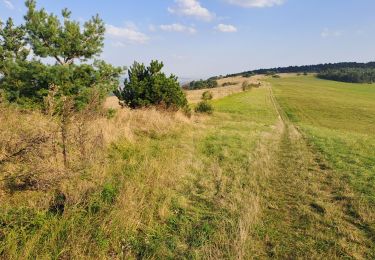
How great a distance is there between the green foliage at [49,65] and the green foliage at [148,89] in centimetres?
354

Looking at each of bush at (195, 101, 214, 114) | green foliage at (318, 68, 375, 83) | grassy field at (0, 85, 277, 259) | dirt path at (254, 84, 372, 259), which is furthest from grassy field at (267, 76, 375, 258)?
green foliage at (318, 68, 375, 83)

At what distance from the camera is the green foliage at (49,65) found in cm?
1306

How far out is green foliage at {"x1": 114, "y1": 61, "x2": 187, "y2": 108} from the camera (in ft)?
63.3

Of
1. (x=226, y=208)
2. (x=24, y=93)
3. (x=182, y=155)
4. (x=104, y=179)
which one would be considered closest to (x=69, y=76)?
(x=24, y=93)

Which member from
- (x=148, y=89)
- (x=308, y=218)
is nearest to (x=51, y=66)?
(x=148, y=89)

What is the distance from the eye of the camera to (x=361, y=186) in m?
8.13

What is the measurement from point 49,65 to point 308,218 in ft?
37.8

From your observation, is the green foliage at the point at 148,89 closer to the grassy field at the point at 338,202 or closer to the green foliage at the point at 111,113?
the green foliage at the point at 111,113

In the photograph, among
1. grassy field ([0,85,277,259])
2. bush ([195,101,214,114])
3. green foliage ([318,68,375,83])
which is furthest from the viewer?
green foliage ([318,68,375,83])

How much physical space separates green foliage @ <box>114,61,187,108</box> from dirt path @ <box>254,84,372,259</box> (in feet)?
35.2

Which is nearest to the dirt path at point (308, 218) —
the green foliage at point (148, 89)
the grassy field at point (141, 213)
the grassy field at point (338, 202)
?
the grassy field at point (338, 202)

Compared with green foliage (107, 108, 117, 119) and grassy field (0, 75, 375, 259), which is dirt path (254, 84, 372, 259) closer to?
grassy field (0, 75, 375, 259)

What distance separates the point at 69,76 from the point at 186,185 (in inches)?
333

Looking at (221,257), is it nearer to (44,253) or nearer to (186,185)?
(44,253)
